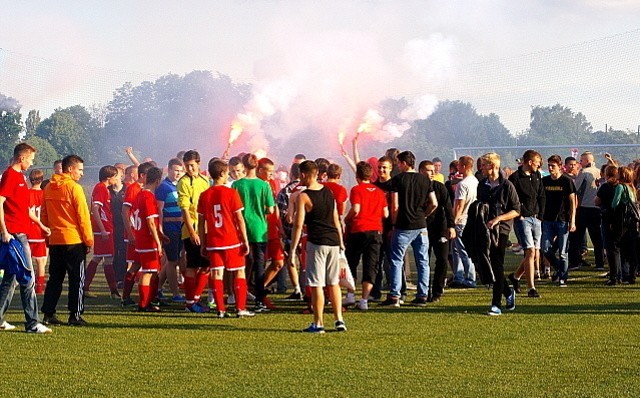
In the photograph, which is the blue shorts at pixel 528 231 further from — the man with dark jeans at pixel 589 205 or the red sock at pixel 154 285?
the red sock at pixel 154 285

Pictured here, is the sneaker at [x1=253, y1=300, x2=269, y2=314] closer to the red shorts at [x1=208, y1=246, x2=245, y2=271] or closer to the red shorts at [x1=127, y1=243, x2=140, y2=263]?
the red shorts at [x1=208, y1=246, x2=245, y2=271]

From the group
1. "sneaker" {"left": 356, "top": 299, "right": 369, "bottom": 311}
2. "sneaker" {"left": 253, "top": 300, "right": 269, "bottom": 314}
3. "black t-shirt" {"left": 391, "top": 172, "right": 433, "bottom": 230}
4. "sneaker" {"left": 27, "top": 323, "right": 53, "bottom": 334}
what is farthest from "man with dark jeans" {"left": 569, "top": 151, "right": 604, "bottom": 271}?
"sneaker" {"left": 27, "top": 323, "right": 53, "bottom": 334}

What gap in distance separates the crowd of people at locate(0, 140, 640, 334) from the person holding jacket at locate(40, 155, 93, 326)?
0.05 feet

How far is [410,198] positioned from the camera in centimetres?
1336

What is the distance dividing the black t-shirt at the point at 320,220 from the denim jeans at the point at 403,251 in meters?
2.41

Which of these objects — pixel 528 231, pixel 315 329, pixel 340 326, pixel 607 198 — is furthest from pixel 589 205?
pixel 315 329

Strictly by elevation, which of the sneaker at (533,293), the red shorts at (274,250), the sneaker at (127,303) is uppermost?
the red shorts at (274,250)

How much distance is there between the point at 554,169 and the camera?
15906mm

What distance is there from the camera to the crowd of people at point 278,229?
1125cm

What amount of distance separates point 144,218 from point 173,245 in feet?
3.41

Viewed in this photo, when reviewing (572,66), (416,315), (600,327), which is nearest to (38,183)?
(416,315)

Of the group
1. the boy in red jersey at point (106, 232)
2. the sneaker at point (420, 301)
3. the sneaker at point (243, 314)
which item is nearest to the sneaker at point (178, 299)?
the boy in red jersey at point (106, 232)

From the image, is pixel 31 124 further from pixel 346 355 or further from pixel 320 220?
pixel 346 355

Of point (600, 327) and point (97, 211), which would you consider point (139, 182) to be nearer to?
point (97, 211)
